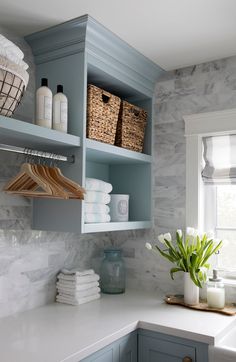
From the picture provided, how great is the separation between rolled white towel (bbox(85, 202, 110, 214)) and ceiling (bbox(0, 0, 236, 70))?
38.6 inches

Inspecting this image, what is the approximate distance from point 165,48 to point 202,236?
1200 millimetres

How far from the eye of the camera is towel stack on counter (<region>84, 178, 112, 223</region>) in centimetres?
207

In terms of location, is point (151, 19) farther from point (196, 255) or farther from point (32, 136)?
point (196, 255)

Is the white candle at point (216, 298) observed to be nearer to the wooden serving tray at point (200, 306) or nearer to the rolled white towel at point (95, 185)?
the wooden serving tray at point (200, 306)

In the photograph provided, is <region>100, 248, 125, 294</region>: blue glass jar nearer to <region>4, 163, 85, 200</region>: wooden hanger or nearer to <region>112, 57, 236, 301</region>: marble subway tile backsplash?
<region>112, 57, 236, 301</region>: marble subway tile backsplash

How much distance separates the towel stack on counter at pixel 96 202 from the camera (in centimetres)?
207

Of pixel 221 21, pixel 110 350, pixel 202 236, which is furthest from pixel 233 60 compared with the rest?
pixel 110 350

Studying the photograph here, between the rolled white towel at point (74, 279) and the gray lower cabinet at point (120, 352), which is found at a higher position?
the rolled white towel at point (74, 279)

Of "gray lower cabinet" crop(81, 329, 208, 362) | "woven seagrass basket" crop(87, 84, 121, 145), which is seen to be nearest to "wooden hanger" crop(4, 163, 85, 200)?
"woven seagrass basket" crop(87, 84, 121, 145)

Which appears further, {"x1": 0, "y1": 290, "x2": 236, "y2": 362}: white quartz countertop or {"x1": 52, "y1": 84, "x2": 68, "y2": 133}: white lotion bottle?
{"x1": 52, "y1": 84, "x2": 68, "y2": 133}: white lotion bottle

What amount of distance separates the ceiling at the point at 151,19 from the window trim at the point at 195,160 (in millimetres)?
445

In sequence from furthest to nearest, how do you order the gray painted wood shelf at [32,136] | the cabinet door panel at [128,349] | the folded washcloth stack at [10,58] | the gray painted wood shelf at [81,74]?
the gray painted wood shelf at [81,74] → the cabinet door panel at [128,349] → the gray painted wood shelf at [32,136] → the folded washcloth stack at [10,58]

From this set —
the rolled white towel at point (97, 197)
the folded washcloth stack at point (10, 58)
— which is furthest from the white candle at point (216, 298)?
the folded washcloth stack at point (10, 58)

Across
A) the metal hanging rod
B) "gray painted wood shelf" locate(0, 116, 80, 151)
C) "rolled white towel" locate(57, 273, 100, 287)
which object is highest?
"gray painted wood shelf" locate(0, 116, 80, 151)
